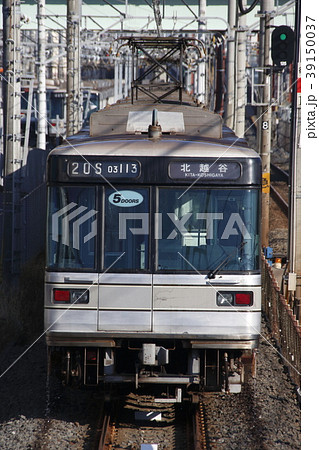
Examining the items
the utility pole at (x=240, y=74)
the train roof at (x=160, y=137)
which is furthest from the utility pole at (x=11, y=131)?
the utility pole at (x=240, y=74)

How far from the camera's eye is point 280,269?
1602 centimetres

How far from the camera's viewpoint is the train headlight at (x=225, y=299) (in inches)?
296

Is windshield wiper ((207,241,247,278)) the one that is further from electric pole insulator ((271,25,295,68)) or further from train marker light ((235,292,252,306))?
electric pole insulator ((271,25,295,68))

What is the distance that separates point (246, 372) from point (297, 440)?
906mm

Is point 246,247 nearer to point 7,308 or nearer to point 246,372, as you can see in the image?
point 246,372

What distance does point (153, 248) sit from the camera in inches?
297

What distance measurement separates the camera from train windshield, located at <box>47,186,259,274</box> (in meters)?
7.54

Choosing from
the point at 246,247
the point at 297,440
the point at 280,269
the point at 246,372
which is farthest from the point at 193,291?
the point at 280,269

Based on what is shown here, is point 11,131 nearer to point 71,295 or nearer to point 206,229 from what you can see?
point 71,295

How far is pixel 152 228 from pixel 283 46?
7.71 metres

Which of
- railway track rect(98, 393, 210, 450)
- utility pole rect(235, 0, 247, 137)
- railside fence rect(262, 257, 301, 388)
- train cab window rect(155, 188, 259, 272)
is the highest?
utility pole rect(235, 0, 247, 137)

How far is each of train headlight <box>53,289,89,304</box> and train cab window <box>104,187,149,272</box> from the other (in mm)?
423

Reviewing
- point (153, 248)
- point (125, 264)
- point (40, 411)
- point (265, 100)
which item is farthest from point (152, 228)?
point (265, 100)

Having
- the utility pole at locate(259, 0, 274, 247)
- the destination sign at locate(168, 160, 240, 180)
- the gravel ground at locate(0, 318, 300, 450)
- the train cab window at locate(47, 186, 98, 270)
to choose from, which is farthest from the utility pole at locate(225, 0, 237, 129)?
the train cab window at locate(47, 186, 98, 270)
